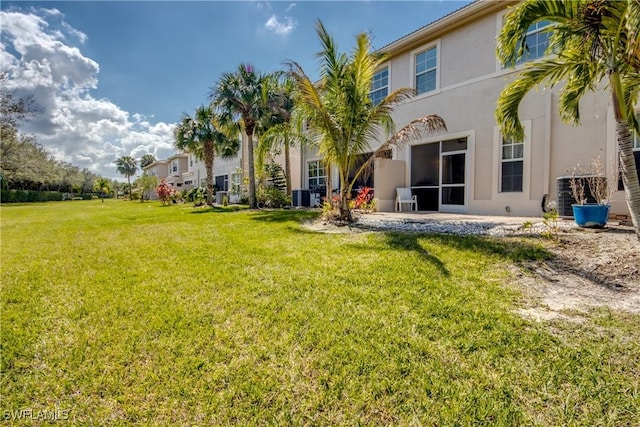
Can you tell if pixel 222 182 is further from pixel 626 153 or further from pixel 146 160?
pixel 146 160

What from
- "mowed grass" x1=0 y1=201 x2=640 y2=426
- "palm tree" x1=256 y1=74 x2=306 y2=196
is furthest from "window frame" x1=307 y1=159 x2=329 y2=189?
"mowed grass" x1=0 y1=201 x2=640 y2=426

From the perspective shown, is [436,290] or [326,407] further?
[436,290]

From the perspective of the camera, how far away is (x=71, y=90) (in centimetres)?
1488

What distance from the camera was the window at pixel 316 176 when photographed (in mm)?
18625

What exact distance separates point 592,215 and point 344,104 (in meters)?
6.45

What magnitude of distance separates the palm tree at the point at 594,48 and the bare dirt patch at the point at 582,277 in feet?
2.13

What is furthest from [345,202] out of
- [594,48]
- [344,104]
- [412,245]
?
[594,48]

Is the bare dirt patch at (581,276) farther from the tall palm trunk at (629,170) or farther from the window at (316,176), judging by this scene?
the window at (316,176)

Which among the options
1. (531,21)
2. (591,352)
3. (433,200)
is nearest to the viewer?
(591,352)

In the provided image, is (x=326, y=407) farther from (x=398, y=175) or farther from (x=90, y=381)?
(x=398, y=175)

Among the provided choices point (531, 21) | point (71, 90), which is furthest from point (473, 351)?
point (71, 90)

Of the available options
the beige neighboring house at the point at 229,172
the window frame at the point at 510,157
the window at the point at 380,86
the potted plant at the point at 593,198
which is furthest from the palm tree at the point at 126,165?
the potted plant at the point at 593,198

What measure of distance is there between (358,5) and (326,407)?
13063 mm

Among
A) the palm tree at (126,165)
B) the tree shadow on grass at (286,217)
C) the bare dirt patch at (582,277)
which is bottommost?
the bare dirt patch at (582,277)
